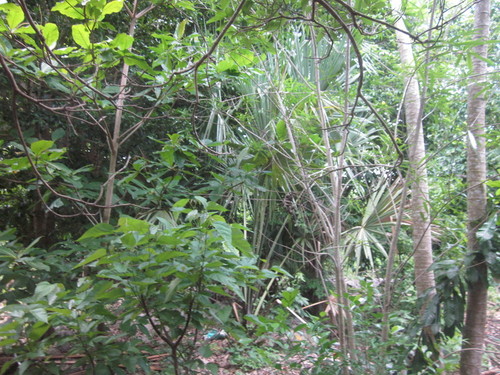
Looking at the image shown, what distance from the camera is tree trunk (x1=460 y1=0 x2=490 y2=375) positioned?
74.8 inches

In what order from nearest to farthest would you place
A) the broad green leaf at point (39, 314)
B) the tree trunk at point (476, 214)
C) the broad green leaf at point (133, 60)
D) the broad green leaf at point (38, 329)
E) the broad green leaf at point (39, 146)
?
1. the broad green leaf at point (39, 314)
2. the broad green leaf at point (38, 329)
3. the broad green leaf at point (39, 146)
4. the broad green leaf at point (133, 60)
5. the tree trunk at point (476, 214)

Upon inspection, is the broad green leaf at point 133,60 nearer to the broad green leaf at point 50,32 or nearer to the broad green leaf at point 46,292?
the broad green leaf at point 50,32

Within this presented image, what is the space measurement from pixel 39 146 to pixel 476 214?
6.66 feet

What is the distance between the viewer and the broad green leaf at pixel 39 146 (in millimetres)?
1302

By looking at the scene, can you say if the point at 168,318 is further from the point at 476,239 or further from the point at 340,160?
the point at 476,239

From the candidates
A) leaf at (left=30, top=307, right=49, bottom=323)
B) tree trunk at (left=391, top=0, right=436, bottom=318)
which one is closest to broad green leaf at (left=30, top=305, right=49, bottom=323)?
leaf at (left=30, top=307, right=49, bottom=323)

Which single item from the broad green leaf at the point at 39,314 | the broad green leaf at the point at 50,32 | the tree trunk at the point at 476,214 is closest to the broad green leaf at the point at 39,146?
the broad green leaf at the point at 50,32

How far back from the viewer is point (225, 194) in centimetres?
210

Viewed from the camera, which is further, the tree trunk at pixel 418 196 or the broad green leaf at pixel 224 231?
the tree trunk at pixel 418 196

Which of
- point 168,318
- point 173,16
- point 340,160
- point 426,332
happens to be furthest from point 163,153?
point 173,16

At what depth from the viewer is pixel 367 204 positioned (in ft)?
10.7

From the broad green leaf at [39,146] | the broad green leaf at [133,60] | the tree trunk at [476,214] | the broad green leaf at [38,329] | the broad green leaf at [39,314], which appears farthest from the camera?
the tree trunk at [476,214]

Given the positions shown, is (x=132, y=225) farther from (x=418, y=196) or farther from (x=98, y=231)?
(x=418, y=196)

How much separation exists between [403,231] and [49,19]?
324 cm
